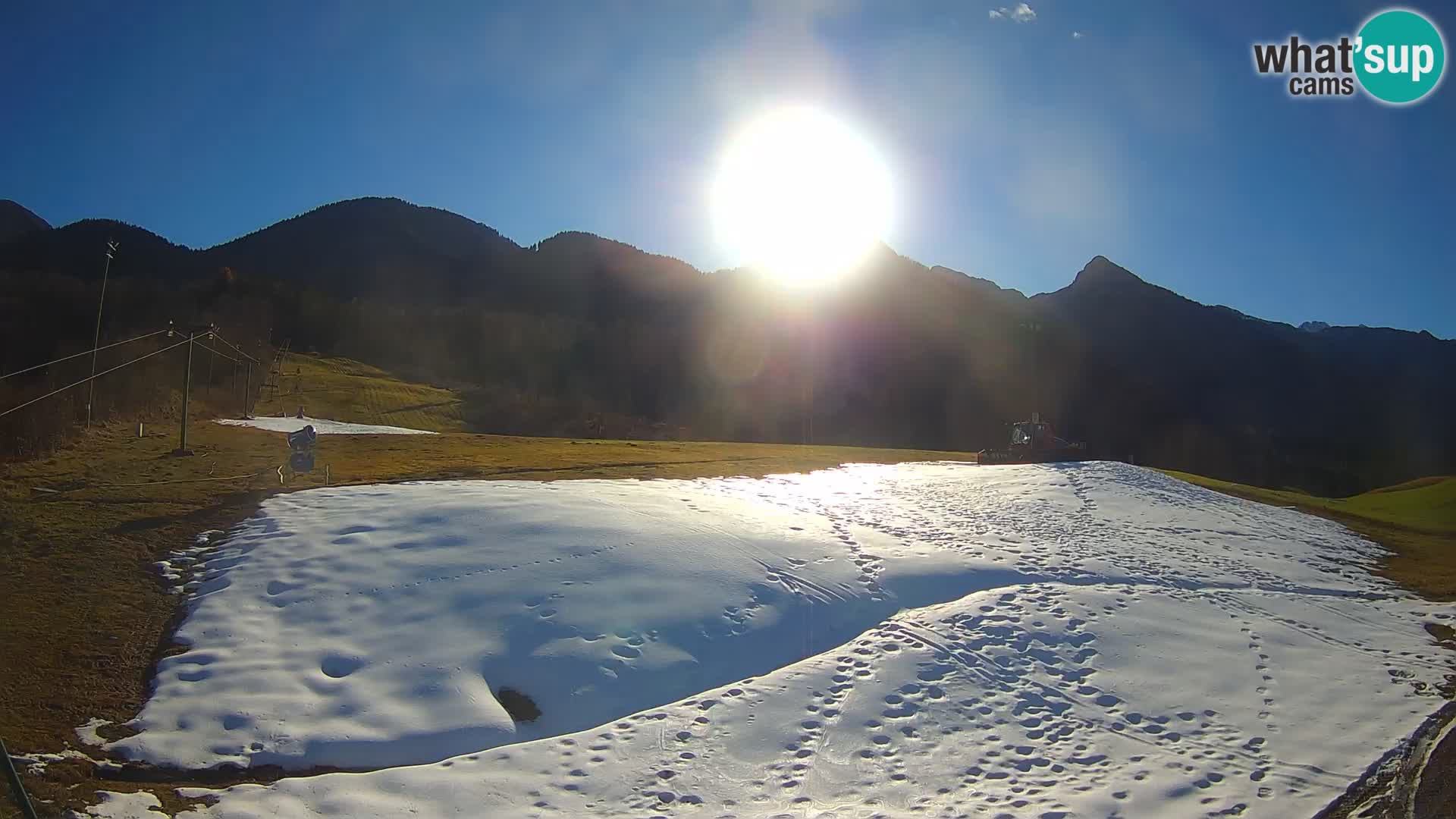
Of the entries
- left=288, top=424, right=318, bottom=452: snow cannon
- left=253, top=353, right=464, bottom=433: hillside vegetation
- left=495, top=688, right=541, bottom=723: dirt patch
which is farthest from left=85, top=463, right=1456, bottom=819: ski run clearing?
left=253, top=353, right=464, bottom=433: hillside vegetation

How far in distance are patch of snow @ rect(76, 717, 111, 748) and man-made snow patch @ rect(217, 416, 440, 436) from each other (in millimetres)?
19807

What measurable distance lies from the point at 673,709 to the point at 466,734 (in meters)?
1.91

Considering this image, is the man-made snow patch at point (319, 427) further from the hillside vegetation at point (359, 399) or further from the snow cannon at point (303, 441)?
the snow cannon at point (303, 441)

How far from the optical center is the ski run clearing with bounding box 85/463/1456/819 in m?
6.50

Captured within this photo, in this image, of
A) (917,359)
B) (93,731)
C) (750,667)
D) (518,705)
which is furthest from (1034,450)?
(917,359)

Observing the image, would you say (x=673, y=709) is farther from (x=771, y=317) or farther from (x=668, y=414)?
(x=771, y=317)

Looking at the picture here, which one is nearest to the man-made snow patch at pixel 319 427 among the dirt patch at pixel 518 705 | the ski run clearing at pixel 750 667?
the ski run clearing at pixel 750 667

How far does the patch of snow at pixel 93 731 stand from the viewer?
6.33 m

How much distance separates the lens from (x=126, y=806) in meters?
5.46

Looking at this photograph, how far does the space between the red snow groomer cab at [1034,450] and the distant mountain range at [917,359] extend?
33126 millimetres

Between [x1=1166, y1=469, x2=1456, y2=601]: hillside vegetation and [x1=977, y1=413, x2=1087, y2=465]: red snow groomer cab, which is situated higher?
[x1=977, y1=413, x2=1087, y2=465]: red snow groomer cab

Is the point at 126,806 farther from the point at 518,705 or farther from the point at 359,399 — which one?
the point at 359,399

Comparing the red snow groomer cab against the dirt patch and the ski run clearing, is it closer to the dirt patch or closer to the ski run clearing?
the ski run clearing

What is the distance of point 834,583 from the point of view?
11.0 m
